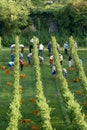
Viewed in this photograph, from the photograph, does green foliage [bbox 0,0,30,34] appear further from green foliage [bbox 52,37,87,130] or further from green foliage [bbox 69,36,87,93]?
green foliage [bbox 52,37,87,130]

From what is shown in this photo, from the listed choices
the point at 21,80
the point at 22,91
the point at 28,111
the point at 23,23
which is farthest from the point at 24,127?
the point at 23,23

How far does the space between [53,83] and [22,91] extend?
3.26 metres

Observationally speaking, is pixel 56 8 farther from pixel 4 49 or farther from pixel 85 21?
pixel 4 49

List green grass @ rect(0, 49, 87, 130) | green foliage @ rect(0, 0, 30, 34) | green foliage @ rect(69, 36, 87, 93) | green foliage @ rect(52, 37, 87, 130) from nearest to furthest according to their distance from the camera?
green foliage @ rect(52, 37, 87, 130), green grass @ rect(0, 49, 87, 130), green foliage @ rect(69, 36, 87, 93), green foliage @ rect(0, 0, 30, 34)

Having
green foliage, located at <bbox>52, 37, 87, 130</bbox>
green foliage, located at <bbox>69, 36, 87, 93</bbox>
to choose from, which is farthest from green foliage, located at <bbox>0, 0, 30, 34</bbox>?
green foliage, located at <bbox>52, 37, 87, 130</bbox>

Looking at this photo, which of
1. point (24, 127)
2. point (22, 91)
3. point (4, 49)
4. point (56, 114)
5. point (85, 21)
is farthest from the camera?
point (85, 21)

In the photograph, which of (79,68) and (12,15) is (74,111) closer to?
(79,68)

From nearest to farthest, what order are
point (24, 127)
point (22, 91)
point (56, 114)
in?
point (24, 127)
point (56, 114)
point (22, 91)

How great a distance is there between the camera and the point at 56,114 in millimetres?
34062

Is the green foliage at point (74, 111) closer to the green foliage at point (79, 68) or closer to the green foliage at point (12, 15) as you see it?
the green foliage at point (79, 68)

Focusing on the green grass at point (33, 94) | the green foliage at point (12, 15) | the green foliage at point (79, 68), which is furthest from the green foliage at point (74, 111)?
the green foliage at point (12, 15)

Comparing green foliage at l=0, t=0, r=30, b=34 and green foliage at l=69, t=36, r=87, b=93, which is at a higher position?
green foliage at l=0, t=0, r=30, b=34

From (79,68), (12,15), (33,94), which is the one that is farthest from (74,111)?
(12,15)

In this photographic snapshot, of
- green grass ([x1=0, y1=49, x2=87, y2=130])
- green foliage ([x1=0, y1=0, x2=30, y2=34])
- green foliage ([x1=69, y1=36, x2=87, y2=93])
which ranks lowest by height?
green grass ([x1=0, y1=49, x2=87, y2=130])
